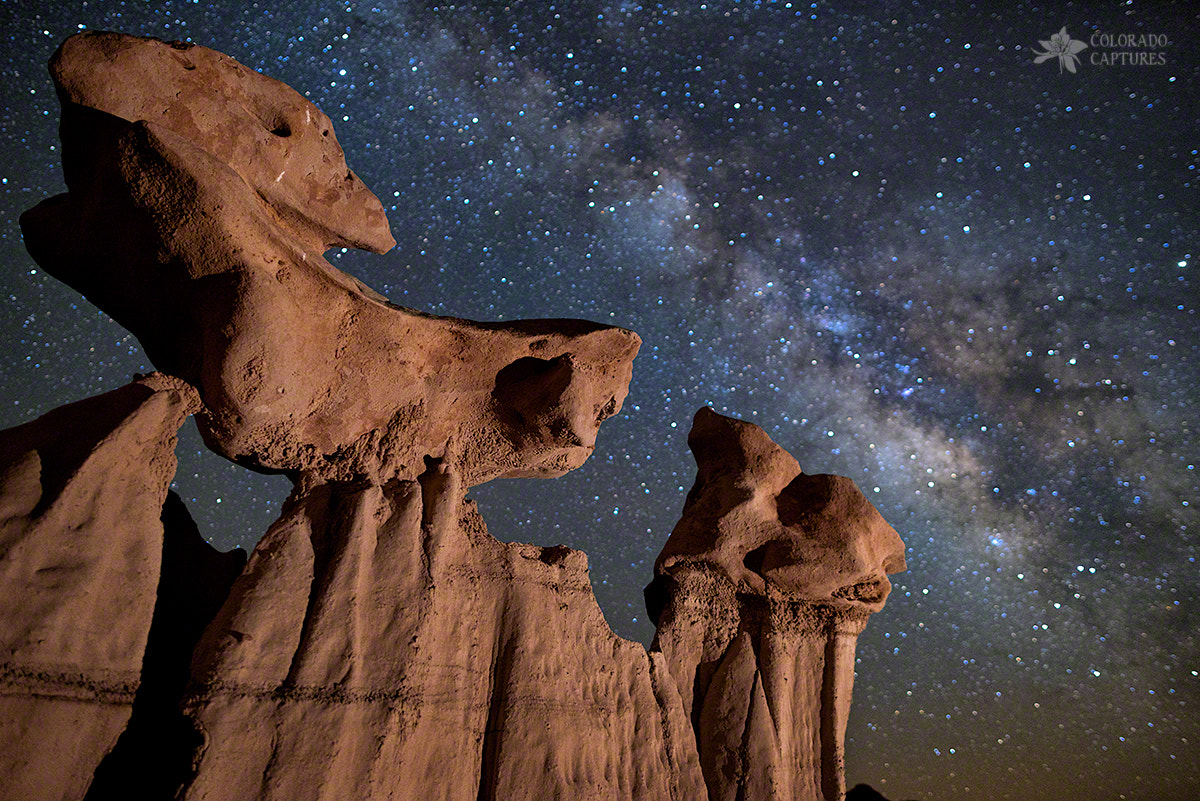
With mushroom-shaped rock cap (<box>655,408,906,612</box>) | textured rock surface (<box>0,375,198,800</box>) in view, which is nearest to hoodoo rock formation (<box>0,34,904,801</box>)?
textured rock surface (<box>0,375,198,800</box>)

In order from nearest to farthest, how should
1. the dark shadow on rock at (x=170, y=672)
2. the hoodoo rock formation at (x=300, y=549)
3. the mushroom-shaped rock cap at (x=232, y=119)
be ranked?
the hoodoo rock formation at (x=300, y=549) → the dark shadow on rock at (x=170, y=672) → the mushroom-shaped rock cap at (x=232, y=119)

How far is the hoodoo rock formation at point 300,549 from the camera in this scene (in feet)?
8.25

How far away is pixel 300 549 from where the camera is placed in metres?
2.97

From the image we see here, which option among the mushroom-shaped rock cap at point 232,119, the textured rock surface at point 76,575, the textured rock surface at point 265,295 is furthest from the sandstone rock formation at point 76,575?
the mushroom-shaped rock cap at point 232,119

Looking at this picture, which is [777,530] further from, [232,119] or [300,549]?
[232,119]

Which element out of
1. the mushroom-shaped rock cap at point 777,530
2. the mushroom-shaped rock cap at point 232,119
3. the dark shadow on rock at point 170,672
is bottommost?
the dark shadow on rock at point 170,672

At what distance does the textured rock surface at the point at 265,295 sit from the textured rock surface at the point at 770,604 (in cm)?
115

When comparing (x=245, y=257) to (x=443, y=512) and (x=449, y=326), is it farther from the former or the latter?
(x=443, y=512)

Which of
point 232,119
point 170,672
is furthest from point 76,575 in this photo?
point 232,119

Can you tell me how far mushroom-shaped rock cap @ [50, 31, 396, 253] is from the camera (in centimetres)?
279

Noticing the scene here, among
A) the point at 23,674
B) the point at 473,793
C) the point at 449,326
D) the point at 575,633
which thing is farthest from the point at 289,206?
the point at 473,793

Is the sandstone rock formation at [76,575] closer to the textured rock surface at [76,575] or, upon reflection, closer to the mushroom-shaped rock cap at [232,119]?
the textured rock surface at [76,575]

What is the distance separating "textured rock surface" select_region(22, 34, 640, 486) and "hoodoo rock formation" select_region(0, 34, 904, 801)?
12 mm

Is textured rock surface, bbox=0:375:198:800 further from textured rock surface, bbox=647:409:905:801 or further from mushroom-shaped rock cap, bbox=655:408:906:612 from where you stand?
mushroom-shaped rock cap, bbox=655:408:906:612
